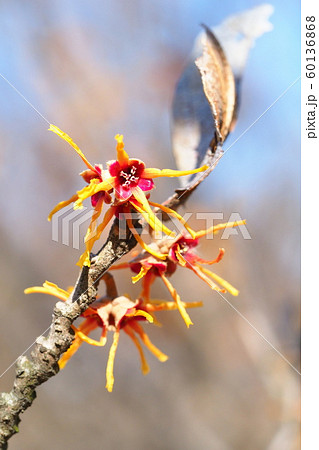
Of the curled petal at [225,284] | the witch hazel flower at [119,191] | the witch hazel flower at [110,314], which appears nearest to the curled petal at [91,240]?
the witch hazel flower at [119,191]

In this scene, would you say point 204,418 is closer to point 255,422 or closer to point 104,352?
point 255,422

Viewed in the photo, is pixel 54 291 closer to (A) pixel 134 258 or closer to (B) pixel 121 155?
(A) pixel 134 258

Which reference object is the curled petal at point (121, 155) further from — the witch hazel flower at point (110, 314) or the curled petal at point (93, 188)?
the witch hazel flower at point (110, 314)

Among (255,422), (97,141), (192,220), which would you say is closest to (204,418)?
(255,422)

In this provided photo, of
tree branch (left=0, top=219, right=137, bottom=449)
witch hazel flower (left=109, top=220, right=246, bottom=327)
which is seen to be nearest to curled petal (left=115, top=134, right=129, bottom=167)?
tree branch (left=0, top=219, right=137, bottom=449)

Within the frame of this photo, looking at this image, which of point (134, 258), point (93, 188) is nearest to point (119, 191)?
point (93, 188)

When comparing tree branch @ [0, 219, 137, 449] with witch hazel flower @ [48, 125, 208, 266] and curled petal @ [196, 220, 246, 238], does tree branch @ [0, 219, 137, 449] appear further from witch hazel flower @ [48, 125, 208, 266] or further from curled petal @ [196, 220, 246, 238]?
curled petal @ [196, 220, 246, 238]

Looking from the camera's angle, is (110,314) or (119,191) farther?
(110,314)
